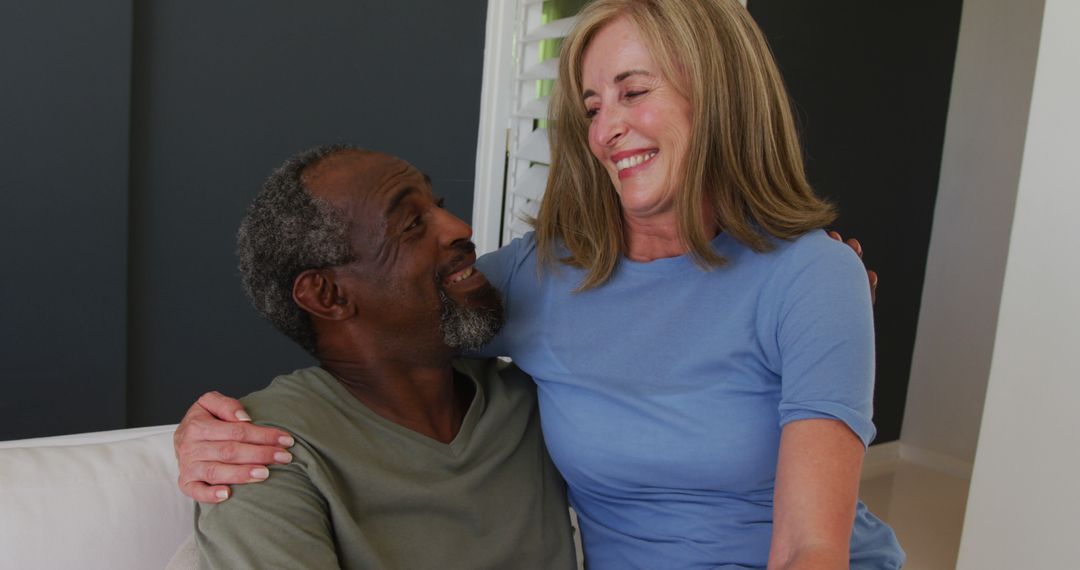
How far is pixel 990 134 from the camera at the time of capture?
4141mm

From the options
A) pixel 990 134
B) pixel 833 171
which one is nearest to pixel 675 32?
pixel 833 171

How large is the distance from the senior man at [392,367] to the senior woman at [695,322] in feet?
0.37

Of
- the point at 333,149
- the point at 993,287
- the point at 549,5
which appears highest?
the point at 549,5

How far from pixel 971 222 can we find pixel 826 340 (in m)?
3.36

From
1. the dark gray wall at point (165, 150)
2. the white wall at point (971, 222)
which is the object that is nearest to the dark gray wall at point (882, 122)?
the white wall at point (971, 222)

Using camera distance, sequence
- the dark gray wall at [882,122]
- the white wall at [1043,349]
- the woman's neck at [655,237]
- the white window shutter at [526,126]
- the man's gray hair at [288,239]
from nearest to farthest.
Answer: the man's gray hair at [288,239]
the woman's neck at [655,237]
the white wall at [1043,349]
the white window shutter at [526,126]
the dark gray wall at [882,122]

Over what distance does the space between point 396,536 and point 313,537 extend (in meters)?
0.17

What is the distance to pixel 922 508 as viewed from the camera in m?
3.92

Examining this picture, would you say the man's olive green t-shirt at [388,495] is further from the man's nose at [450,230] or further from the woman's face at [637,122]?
the woman's face at [637,122]

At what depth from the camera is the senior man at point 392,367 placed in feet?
4.41

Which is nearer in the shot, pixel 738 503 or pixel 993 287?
pixel 738 503

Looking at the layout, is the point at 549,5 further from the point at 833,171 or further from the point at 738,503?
the point at 738,503

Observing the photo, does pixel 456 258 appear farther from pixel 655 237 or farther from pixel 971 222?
pixel 971 222

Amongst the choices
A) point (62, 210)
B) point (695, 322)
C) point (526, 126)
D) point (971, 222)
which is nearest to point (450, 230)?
point (695, 322)
